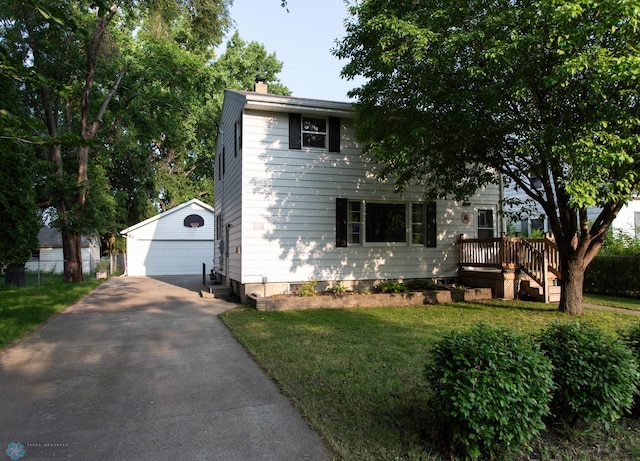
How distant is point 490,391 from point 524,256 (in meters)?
9.39

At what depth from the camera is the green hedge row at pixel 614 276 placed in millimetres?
11430

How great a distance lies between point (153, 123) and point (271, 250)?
15626 mm

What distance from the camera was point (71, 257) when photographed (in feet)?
55.8

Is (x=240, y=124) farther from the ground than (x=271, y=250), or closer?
farther from the ground

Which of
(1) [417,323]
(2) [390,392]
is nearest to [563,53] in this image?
(1) [417,323]

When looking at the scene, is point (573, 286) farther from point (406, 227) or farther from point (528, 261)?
point (406, 227)

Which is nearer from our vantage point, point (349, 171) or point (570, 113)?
point (570, 113)

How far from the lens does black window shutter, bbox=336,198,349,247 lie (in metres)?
11.2

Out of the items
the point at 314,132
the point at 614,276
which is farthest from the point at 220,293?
the point at 614,276

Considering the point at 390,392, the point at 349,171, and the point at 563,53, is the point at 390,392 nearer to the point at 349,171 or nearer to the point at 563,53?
the point at 563,53

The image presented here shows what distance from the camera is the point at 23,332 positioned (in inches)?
285

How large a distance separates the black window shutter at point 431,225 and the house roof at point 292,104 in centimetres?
374

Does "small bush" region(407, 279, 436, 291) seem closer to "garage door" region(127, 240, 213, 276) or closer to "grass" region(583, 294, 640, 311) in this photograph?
"grass" region(583, 294, 640, 311)

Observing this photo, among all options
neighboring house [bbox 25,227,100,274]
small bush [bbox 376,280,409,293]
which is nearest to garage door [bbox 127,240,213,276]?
neighboring house [bbox 25,227,100,274]
